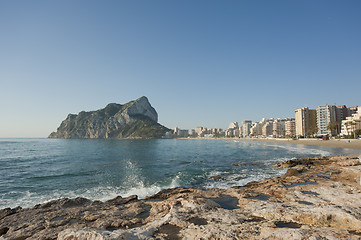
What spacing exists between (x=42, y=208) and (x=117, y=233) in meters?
8.70

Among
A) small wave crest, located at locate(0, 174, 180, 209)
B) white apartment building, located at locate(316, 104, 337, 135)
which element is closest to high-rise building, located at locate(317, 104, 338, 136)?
white apartment building, located at locate(316, 104, 337, 135)

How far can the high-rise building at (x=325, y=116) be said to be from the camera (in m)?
128

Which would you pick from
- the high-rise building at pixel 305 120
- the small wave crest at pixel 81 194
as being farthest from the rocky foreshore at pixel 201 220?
the high-rise building at pixel 305 120

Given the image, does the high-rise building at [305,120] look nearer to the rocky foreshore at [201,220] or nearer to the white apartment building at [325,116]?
the white apartment building at [325,116]

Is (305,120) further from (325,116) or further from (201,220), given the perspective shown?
(201,220)

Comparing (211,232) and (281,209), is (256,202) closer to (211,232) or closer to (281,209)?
(281,209)

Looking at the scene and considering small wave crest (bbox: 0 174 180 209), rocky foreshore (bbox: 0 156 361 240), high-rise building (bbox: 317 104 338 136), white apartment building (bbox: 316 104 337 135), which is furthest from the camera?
white apartment building (bbox: 316 104 337 135)

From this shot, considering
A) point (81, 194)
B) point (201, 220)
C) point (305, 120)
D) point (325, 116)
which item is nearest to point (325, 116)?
point (325, 116)

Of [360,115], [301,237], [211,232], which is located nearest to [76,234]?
[211,232]

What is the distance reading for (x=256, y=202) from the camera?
1023 centimetres

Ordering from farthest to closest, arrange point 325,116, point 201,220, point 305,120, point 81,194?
point 305,120 < point 325,116 < point 81,194 < point 201,220

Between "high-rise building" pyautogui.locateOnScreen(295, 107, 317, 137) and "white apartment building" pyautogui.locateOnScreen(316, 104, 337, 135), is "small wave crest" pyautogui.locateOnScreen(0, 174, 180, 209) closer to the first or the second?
"white apartment building" pyautogui.locateOnScreen(316, 104, 337, 135)

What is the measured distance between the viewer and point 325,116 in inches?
5148

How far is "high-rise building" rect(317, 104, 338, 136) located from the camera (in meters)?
128
